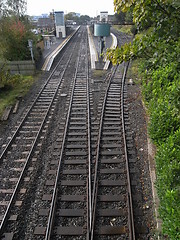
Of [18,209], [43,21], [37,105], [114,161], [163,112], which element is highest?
[43,21]

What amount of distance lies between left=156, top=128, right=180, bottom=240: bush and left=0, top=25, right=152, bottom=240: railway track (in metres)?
0.97

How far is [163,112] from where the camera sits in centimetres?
617

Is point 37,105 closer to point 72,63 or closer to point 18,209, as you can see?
point 18,209

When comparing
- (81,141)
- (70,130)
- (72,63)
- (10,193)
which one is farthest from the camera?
(72,63)

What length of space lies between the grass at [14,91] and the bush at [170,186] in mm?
8138

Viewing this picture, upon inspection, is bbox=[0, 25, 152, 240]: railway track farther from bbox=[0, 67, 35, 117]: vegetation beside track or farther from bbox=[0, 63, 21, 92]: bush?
bbox=[0, 63, 21, 92]: bush

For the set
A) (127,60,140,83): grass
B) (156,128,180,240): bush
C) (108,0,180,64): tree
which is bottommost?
(156,128,180,240): bush

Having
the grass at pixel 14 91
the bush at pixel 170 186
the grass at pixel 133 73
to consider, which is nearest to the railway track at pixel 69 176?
the bush at pixel 170 186

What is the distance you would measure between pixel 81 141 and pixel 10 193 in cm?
309

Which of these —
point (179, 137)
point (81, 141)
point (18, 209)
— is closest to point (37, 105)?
point (81, 141)

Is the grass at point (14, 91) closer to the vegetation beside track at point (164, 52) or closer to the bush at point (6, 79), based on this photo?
the bush at point (6, 79)

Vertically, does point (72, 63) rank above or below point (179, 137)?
above

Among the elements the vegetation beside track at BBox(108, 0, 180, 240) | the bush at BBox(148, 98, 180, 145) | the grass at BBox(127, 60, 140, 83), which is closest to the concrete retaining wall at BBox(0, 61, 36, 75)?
the grass at BBox(127, 60, 140, 83)

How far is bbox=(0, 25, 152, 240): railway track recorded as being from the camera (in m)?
4.68
